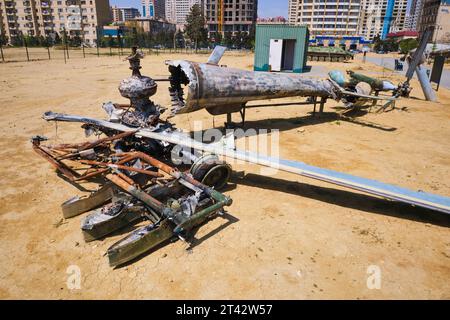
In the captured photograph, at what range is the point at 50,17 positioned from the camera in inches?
5034

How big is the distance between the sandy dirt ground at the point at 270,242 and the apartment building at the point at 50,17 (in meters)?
136

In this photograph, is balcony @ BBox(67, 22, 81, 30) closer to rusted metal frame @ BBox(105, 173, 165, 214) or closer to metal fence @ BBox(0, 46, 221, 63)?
metal fence @ BBox(0, 46, 221, 63)

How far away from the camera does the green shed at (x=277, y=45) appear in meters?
38.6

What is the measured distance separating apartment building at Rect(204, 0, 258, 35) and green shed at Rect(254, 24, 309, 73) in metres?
139

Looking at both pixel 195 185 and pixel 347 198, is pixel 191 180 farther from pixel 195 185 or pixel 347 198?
pixel 347 198

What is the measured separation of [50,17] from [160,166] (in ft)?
507

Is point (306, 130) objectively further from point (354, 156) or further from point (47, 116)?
point (47, 116)

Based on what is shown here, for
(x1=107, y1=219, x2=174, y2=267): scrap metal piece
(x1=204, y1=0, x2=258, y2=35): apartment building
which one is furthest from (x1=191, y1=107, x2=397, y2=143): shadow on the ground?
(x1=204, y1=0, x2=258, y2=35): apartment building

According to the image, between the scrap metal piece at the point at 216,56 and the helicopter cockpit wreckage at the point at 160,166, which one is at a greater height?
the scrap metal piece at the point at 216,56

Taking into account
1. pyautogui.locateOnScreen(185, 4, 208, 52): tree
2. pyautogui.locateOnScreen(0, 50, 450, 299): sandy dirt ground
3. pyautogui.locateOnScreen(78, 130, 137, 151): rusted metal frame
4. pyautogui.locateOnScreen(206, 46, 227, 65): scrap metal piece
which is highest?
pyautogui.locateOnScreen(185, 4, 208, 52): tree

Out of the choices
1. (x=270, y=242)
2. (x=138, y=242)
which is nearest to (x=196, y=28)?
(x=270, y=242)

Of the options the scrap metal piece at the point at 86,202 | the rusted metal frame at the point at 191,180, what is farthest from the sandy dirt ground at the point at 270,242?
the rusted metal frame at the point at 191,180

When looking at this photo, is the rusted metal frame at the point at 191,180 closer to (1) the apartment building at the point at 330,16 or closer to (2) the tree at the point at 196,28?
(2) the tree at the point at 196,28

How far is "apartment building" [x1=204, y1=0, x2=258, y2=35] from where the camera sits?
165250mm
